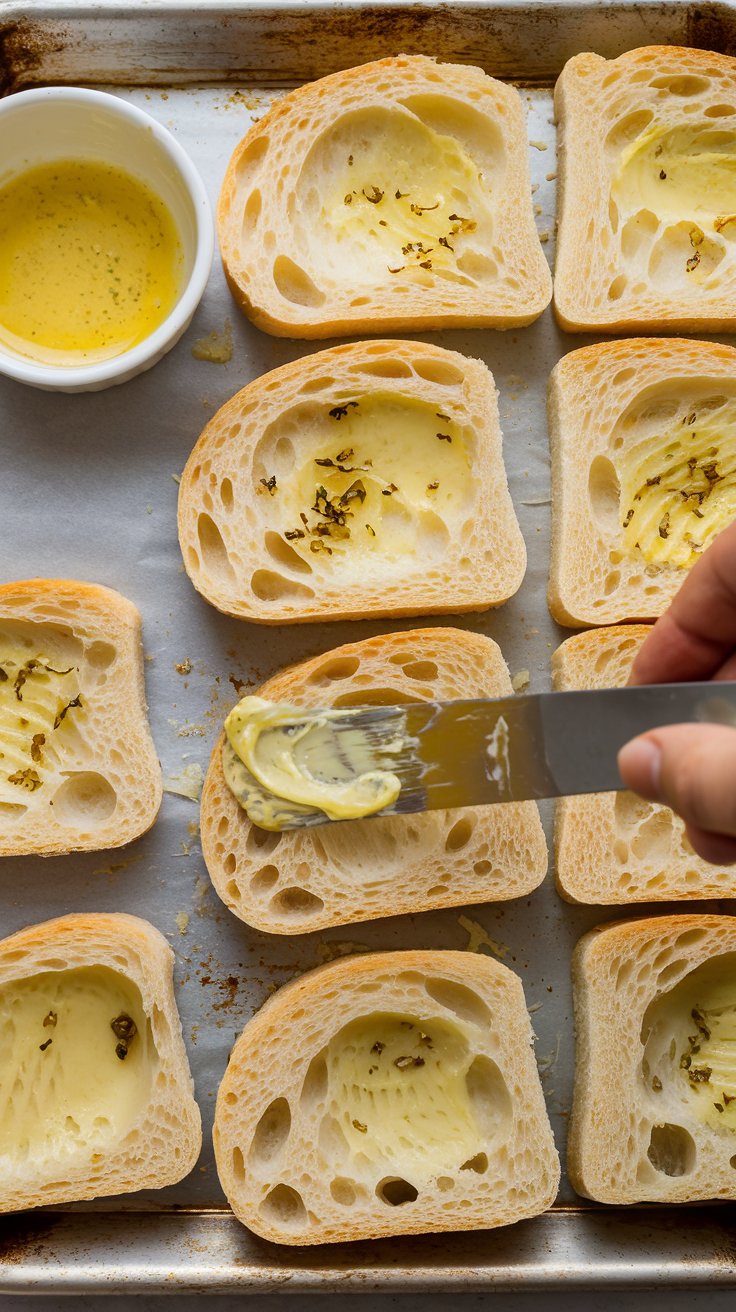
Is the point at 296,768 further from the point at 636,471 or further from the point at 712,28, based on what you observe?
the point at 712,28

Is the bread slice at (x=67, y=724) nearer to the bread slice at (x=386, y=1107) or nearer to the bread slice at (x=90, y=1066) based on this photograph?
the bread slice at (x=90, y=1066)

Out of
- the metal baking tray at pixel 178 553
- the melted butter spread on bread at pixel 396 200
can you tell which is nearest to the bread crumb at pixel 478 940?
the metal baking tray at pixel 178 553

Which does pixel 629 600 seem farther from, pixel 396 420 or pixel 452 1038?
pixel 452 1038

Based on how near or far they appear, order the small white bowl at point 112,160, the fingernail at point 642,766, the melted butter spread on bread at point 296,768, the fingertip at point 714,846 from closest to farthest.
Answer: the fingernail at point 642,766 → the fingertip at point 714,846 → the melted butter spread on bread at point 296,768 → the small white bowl at point 112,160

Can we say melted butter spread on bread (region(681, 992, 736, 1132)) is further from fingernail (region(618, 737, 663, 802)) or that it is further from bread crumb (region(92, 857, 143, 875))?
bread crumb (region(92, 857, 143, 875))

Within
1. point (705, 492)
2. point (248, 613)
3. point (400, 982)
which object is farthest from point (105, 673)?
point (705, 492)

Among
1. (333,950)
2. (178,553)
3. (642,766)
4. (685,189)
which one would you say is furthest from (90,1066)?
(685,189)

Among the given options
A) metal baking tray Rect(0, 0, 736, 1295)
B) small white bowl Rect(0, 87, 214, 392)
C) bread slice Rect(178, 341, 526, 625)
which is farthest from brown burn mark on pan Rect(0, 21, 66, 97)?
bread slice Rect(178, 341, 526, 625)
